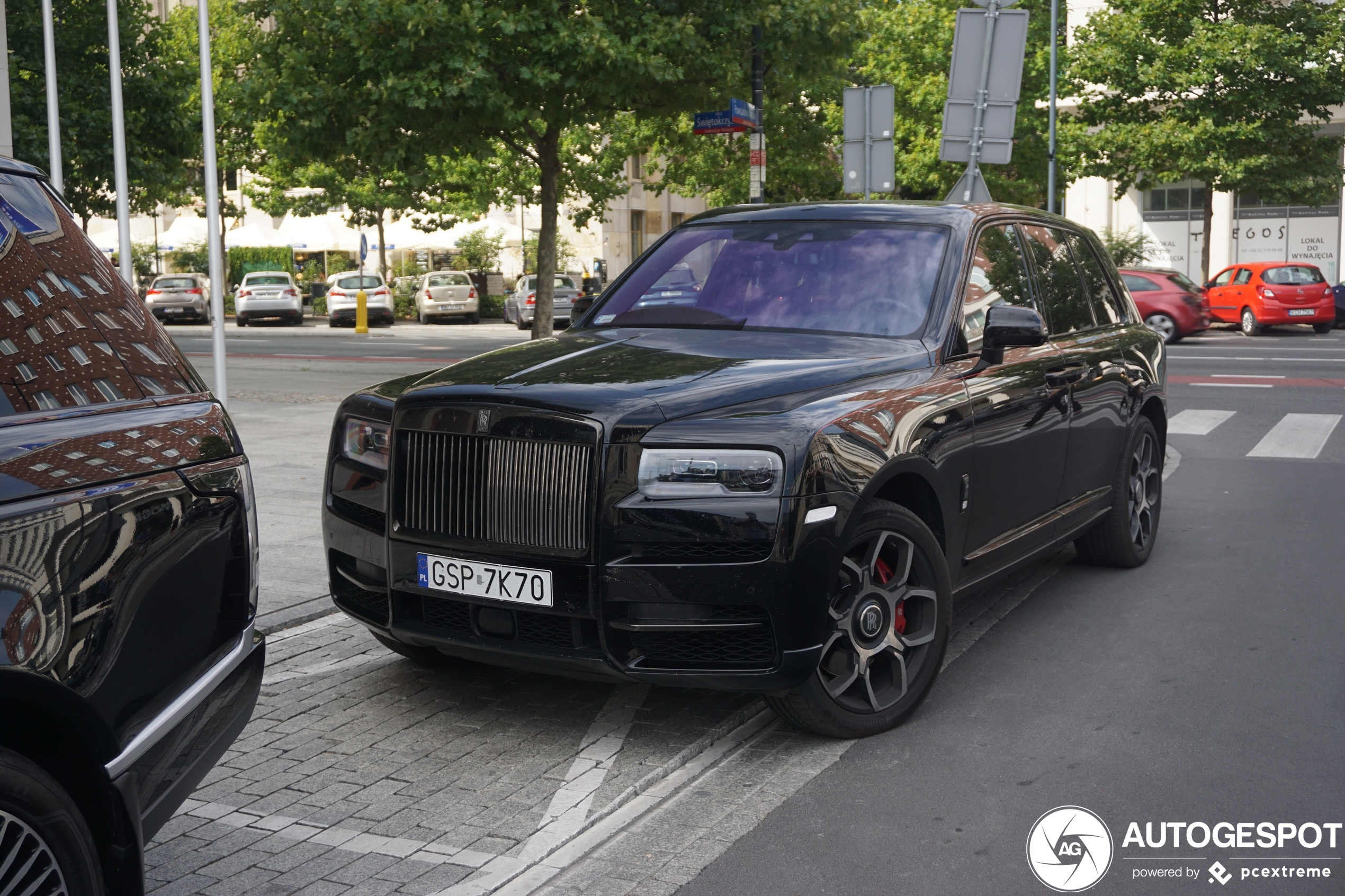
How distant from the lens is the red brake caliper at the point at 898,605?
450cm

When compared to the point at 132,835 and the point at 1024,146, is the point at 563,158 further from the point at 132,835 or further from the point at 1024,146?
the point at 132,835

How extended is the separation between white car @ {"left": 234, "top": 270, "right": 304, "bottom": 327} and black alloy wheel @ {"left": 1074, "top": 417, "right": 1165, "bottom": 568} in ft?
117

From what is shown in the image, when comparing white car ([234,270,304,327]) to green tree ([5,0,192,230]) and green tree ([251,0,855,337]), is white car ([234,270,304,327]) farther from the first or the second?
green tree ([251,0,855,337])

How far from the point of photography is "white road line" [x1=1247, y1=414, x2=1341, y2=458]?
38.0 feet

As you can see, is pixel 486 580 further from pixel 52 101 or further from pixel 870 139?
pixel 52 101

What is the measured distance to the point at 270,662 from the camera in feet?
17.9

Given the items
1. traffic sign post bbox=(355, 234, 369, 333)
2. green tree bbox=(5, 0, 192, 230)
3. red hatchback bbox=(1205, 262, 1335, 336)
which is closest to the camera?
green tree bbox=(5, 0, 192, 230)

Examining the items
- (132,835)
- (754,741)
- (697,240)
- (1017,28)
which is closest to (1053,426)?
(697,240)

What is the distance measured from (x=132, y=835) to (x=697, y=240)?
373 centimetres

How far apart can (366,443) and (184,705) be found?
1.83 m

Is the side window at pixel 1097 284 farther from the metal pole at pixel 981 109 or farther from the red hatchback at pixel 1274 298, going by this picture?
the red hatchback at pixel 1274 298

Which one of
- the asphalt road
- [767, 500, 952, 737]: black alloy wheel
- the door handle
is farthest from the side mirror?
the asphalt road

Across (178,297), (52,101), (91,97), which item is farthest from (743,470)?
(178,297)

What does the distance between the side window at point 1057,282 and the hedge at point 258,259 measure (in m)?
51.8
